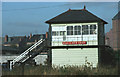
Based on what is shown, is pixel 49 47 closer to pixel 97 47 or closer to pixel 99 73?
pixel 97 47

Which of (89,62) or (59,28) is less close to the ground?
(59,28)

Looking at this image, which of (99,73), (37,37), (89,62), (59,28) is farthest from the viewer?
(37,37)

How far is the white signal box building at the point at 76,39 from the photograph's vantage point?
2841 cm

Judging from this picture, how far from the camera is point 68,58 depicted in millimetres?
28750

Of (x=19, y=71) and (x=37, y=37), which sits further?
(x=37, y=37)

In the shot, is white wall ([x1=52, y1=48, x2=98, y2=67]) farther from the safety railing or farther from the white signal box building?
the safety railing

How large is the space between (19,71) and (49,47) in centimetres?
610

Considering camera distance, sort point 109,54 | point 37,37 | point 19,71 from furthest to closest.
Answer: point 37,37 → point 109,54 → point 19,71

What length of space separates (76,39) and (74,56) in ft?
6.89

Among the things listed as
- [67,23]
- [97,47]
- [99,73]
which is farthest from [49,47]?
[99,73]

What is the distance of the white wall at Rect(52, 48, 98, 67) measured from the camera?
28.2 meters

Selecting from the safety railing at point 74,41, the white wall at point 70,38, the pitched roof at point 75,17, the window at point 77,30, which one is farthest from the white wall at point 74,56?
the pitched roof at point 75,17

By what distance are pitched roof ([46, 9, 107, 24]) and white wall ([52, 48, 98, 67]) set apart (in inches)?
138

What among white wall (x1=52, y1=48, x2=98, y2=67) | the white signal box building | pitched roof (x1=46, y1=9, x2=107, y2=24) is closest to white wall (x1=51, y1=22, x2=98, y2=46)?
the white signal box building
